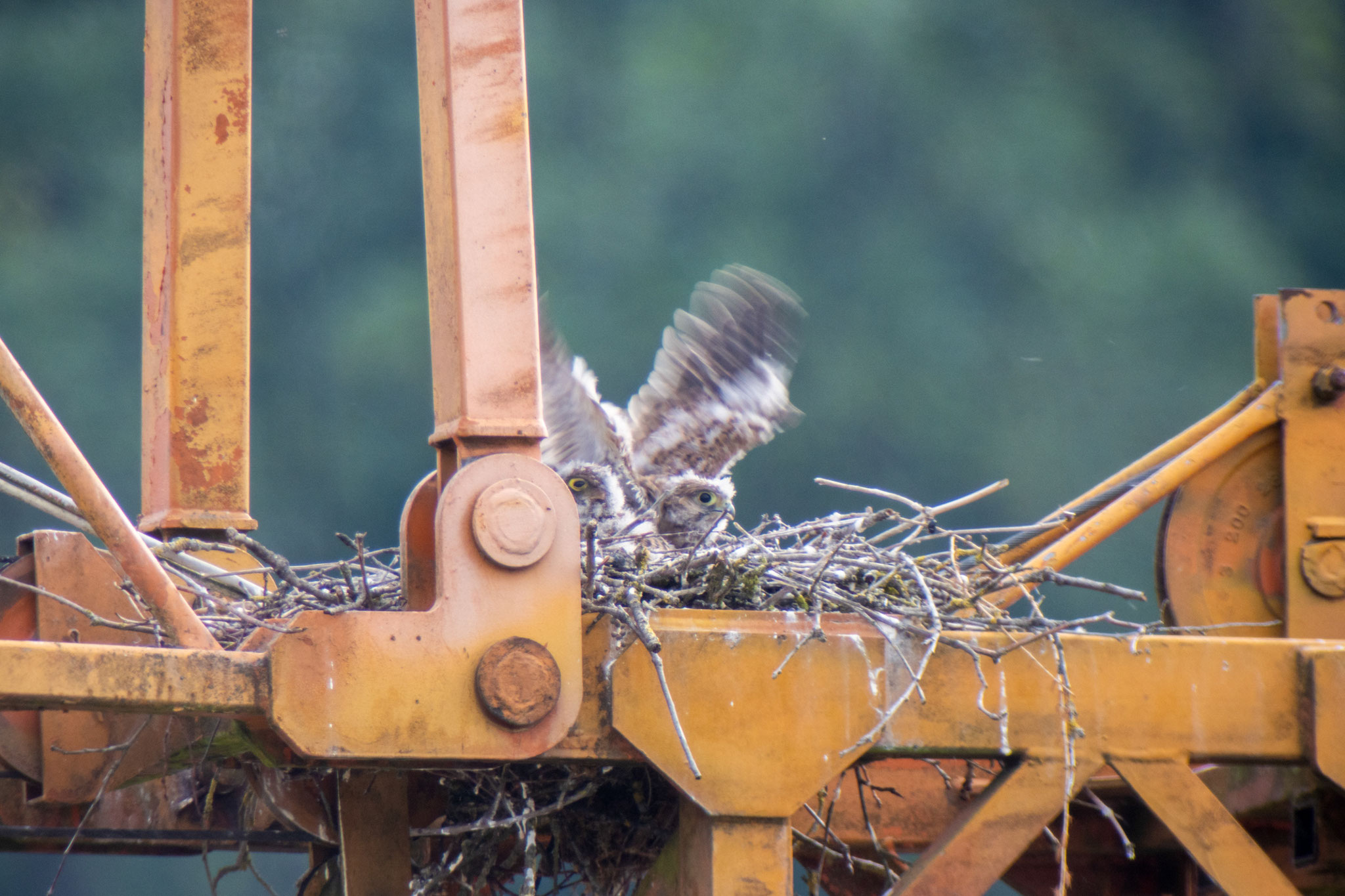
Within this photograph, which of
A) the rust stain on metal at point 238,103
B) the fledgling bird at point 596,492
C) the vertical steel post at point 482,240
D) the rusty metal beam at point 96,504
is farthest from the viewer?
the fledgling bird at point 596,492

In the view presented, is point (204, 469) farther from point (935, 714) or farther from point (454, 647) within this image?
point (935, 714)

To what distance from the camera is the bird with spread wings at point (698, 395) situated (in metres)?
4.01

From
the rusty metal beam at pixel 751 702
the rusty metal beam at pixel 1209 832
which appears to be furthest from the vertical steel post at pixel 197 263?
the rusty metal beam at pixel 1209 832

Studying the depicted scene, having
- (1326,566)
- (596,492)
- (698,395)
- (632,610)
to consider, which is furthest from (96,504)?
(698,395)

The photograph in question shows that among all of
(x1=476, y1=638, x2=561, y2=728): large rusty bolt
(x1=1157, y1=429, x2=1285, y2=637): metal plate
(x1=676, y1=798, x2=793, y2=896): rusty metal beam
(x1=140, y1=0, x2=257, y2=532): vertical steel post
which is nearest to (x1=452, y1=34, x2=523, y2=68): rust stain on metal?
(x1=476, y1=638, x2=561, y2=728): large rusty bolt

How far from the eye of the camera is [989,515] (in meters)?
9.49

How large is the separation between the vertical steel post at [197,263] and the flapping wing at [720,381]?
4.44ft

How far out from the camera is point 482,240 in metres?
2.07

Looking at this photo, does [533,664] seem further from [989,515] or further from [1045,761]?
[989,515]

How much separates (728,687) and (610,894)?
58cm

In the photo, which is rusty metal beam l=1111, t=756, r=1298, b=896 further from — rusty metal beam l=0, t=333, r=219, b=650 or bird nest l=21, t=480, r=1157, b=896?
rusty metal beam l=0, t=333, r=219, b=650

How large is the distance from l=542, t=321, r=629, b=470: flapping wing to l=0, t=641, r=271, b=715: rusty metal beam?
6.71ft

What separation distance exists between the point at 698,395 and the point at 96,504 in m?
2.32

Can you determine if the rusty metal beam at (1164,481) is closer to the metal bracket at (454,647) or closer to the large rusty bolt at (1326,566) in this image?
the large rusty bolt at (1326,566)
